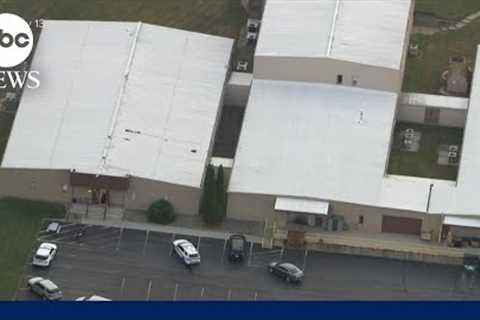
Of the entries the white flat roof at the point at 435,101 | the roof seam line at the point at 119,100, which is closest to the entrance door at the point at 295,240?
the roof seam line at the point at 119,100

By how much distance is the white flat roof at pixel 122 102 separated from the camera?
64.3 m

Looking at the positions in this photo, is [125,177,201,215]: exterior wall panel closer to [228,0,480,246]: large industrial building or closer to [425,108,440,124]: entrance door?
[228,0,480,246]: large industrial building

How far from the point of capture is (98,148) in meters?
64.7

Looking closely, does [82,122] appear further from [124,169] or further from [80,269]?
[80,269]

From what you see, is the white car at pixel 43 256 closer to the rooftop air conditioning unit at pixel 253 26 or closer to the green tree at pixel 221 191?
the green tree at pixel 221 191

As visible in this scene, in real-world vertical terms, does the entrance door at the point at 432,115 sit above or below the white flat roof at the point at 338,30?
below

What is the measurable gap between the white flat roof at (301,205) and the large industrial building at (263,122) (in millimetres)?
83

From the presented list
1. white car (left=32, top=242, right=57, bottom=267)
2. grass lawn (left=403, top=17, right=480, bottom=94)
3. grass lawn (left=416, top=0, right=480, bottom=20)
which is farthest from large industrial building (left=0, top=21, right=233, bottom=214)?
grass lawn (left=416, top=0, right=480, bottom=20)

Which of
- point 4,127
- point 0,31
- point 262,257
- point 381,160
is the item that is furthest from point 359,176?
point 0,31

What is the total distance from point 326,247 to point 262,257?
3727 millimetres

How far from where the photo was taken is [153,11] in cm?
7956

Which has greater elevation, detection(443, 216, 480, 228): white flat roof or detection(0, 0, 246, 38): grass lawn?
detection(0, 0, 246, 38): grass lawn

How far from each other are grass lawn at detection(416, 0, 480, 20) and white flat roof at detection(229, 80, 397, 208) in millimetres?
14529

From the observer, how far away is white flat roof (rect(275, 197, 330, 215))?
61.3m
